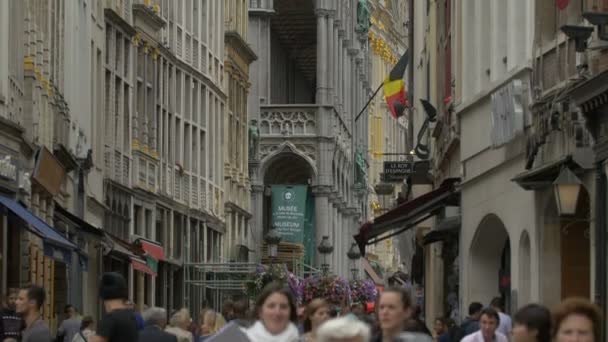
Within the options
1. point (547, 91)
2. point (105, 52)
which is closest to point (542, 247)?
point (547, 91)

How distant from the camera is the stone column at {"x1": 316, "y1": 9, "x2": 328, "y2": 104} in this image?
3297 inches

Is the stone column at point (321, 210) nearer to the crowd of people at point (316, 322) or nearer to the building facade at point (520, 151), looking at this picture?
the building facade at point (520, 151)

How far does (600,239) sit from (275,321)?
369 inches

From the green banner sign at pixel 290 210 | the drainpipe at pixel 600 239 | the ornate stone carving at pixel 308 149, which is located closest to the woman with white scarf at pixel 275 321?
the drainpipe at pixel 600 239

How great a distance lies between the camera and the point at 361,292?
215ft

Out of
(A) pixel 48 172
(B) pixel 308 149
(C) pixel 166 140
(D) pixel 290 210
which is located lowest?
(A) pixel 48 172

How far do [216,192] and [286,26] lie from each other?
29.7 meters

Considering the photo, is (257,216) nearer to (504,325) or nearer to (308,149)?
(308,149)

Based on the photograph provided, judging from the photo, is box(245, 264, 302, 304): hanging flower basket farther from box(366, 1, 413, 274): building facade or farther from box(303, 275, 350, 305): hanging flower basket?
box(366, 1, 413, 274): building facade

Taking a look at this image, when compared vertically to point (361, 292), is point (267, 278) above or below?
above

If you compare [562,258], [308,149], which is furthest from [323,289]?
[562,258]

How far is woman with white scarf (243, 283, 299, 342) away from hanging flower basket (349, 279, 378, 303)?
2043 inches

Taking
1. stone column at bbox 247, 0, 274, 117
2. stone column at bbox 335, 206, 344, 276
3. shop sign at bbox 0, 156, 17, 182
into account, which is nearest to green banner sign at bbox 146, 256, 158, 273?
shop sign at bbox 0, 156, 17, 182

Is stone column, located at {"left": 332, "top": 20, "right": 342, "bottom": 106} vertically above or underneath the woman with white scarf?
above
